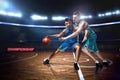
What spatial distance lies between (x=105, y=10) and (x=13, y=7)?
1175cm

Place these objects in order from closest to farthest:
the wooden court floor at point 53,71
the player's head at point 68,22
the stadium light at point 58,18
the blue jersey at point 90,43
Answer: the wooden court floor at point 53,71 → the player's head at point 68,22 → the blue jersey at point 90,43 → the stadium light at point 58,18

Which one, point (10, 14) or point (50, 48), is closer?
point (50, 48)

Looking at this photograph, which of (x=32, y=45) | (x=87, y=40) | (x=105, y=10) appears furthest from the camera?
(x=105, y=10)

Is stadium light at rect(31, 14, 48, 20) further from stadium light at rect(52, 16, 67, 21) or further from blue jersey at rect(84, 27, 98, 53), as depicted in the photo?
blue jersey at rect(84, 27, 98, 53)

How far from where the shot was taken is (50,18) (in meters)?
28.2

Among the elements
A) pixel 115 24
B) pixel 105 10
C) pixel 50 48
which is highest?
pixel 105 10

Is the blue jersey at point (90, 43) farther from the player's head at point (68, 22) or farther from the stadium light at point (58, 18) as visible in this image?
the stadium light at point (58, 18)

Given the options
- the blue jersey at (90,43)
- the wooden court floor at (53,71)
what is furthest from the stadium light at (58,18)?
the blue jersey at (90,43)

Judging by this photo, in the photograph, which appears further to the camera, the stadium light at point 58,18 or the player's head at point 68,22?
the stadium light at point 58,18

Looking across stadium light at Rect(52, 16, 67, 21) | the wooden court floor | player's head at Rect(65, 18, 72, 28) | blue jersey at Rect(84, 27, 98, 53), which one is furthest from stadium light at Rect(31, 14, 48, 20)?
blue jersey at Rect(84, 27, 98, 53)

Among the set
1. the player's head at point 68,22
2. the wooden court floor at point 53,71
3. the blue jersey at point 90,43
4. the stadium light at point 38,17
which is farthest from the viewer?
the stadium light at point 38,17

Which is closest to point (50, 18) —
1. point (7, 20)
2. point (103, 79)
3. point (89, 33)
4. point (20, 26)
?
point (20, 26)

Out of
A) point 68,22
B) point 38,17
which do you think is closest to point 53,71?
point 68,22

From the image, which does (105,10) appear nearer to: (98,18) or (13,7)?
(98,18)
